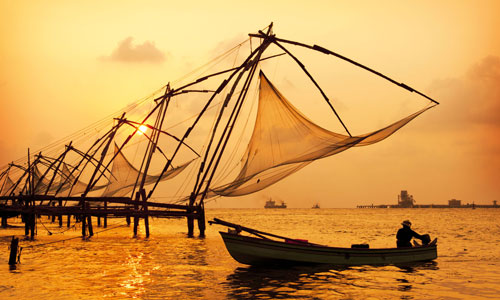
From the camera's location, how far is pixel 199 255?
26266 millimetres

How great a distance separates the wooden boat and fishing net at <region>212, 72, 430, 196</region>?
5.66ft

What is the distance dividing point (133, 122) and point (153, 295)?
20208mm

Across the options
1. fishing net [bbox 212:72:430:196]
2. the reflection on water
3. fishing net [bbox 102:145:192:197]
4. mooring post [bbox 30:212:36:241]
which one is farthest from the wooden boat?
fishing net [bbox 102:145:192:197]

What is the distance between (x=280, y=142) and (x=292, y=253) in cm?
426

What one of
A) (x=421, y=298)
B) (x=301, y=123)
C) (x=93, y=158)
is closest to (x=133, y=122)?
(x=93, y=158)

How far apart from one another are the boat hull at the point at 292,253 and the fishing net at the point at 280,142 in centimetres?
186

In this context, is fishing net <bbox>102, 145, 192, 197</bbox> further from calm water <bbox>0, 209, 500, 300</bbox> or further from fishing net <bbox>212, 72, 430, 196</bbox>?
fishing net <bbox>212, 72, 430, 196</bbox>

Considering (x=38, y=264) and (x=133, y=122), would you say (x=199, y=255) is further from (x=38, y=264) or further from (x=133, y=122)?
(x=133, y=122)

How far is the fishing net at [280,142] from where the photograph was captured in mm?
18641

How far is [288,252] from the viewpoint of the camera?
62.6 ft

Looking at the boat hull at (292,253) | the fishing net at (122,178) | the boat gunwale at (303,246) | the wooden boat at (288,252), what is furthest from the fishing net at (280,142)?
the fishing net at (122,178)

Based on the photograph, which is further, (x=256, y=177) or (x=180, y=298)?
(x=256, y=177)

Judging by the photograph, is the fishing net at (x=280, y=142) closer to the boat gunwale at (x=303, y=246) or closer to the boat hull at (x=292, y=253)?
the boat gunwale at (x=303, y=246)

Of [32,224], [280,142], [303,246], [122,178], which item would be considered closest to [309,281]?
[303,246]
